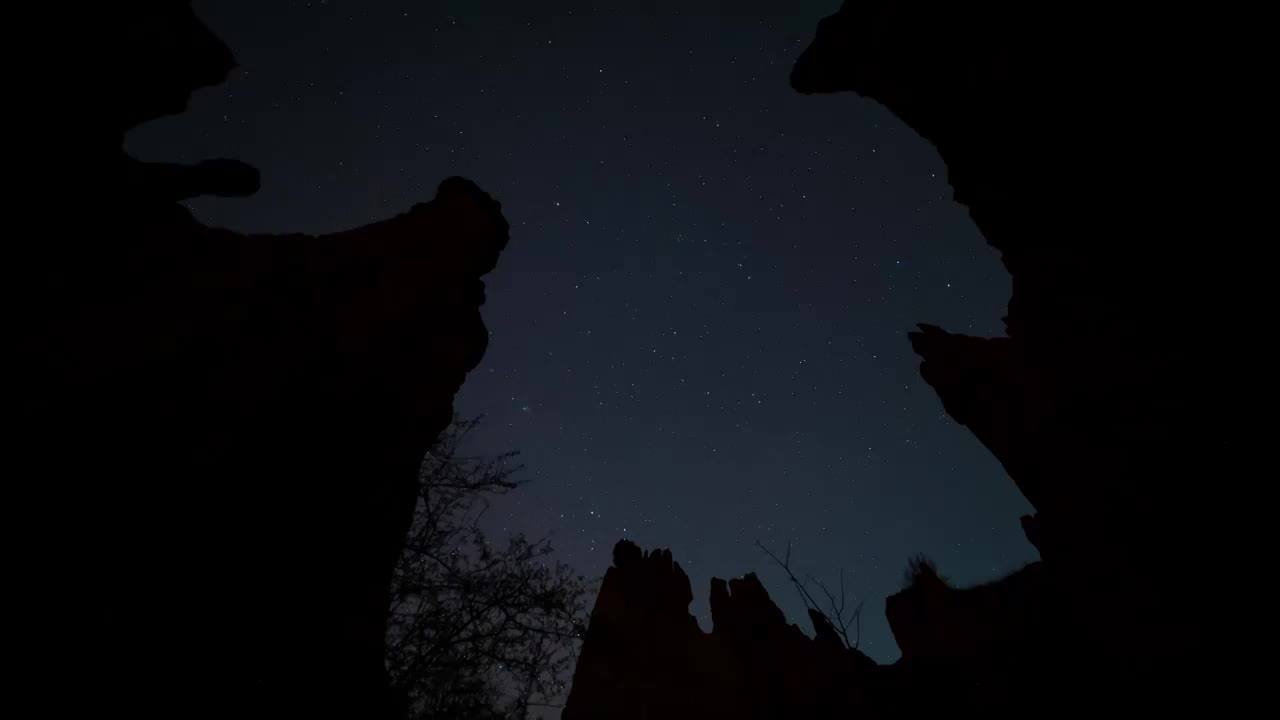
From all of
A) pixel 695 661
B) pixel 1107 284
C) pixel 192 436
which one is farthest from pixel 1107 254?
pixel 695 661

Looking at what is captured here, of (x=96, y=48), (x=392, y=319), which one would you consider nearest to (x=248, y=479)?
(x=392, y=319)

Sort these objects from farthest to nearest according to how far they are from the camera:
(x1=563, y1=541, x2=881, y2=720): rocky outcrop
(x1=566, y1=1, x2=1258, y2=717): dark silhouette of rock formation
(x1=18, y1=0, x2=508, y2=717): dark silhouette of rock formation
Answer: (x1=563, y1=541, x2=881, y2=720): rocky outcrop → (x1=566, y1=1, x2=1258, y2=717): dark silhouette of rock formation → (x1=18, y1=0, x2=508, y2=717): dark silhouette of rock formation

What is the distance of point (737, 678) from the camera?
10.7m

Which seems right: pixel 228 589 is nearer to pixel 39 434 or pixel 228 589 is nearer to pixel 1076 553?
pixel 39 434

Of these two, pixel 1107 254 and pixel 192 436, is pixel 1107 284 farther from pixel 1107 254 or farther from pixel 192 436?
pixel 192 436

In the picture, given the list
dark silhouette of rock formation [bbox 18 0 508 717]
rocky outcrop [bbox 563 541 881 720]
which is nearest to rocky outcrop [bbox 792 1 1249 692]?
rocky outcrop [bbox 563 541 881 720]

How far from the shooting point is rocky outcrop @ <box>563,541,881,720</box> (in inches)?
397

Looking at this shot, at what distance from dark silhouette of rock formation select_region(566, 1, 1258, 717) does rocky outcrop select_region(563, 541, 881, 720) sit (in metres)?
2.51

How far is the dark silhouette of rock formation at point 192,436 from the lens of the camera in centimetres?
348

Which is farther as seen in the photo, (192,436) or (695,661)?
(695,661)

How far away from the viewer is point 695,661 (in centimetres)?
1087

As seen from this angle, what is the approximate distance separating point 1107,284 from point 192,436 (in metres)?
9.00

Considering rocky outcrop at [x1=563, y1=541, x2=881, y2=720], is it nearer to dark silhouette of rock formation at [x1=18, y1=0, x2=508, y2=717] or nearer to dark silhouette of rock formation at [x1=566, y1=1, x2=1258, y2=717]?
dark silhouette of rock formation at [x1=566, y1=1, x2=1258, y2=717]

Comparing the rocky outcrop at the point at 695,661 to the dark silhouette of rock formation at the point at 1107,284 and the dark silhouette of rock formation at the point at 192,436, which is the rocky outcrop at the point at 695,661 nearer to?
the dark silhouette of rock formation at the point at 1107,284
